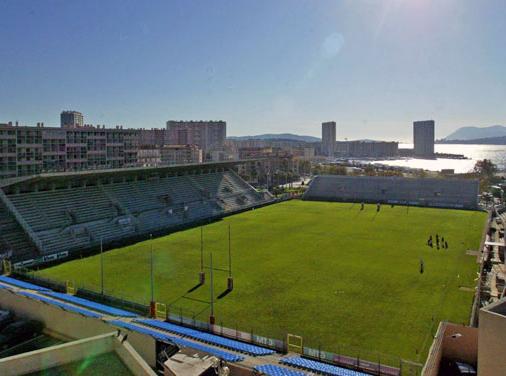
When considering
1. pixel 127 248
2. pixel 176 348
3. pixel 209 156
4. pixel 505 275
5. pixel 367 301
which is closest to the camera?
pixel 176 348

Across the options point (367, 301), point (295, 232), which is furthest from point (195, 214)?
point (367, 301)

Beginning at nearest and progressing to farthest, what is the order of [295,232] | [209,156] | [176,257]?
[176,257] < [295,232] < [209,156]

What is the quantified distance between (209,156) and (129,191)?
98.8 m

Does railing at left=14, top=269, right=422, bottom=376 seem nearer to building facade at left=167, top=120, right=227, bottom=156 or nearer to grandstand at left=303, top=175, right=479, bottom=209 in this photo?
grandstand at left=303, top=175, right=479, bottom=209

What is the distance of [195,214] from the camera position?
51469mm

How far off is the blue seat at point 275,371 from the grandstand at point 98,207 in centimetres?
1814

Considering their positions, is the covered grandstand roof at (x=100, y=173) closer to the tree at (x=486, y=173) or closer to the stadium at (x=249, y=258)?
the stadium at (x=249, y=258)

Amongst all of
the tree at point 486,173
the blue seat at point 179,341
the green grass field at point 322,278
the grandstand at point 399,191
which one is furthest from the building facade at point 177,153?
the blue seat at point 179,341

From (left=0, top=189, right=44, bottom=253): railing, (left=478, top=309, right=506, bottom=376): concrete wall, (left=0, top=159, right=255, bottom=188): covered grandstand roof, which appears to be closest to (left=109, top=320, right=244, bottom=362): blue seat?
(left=478, top=309, right=506, bottom=376): concrete wall

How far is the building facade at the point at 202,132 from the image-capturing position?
175363mm

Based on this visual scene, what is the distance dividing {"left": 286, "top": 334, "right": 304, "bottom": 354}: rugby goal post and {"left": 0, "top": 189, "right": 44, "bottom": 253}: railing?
23.0 m

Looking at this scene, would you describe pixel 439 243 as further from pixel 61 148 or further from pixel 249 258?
pixel 61 148

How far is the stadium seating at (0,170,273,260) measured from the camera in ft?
117

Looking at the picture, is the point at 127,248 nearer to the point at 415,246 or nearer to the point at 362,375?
the point at 415,246
